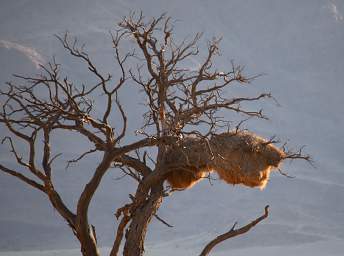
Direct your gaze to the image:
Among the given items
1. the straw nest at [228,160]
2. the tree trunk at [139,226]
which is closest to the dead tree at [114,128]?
the tree trunk at [139,226]

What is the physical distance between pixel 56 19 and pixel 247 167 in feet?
512

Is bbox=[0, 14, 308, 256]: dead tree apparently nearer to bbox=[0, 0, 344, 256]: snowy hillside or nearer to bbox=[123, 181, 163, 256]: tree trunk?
bbox=[123, 181, 163, 256]: tree trunk

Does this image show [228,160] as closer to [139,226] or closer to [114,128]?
[139,226]

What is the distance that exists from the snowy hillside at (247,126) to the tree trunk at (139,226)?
66.6 feet

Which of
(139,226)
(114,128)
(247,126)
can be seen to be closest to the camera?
(139,226)

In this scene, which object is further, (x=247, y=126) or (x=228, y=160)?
(x=247, y=126)

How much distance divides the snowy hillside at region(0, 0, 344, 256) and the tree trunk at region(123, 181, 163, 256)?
66.6 ft

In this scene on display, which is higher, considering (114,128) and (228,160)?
(114,128)

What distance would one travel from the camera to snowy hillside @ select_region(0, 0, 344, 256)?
242 feet

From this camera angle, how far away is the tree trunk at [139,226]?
8.60 m

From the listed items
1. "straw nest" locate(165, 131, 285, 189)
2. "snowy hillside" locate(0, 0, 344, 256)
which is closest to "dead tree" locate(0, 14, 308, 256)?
"straw nest" locate(165, 131, 285, 189)

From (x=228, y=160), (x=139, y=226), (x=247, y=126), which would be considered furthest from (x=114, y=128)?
(x=247, y=126)

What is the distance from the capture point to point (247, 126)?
101625 mm

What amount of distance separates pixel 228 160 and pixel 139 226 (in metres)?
1.65
